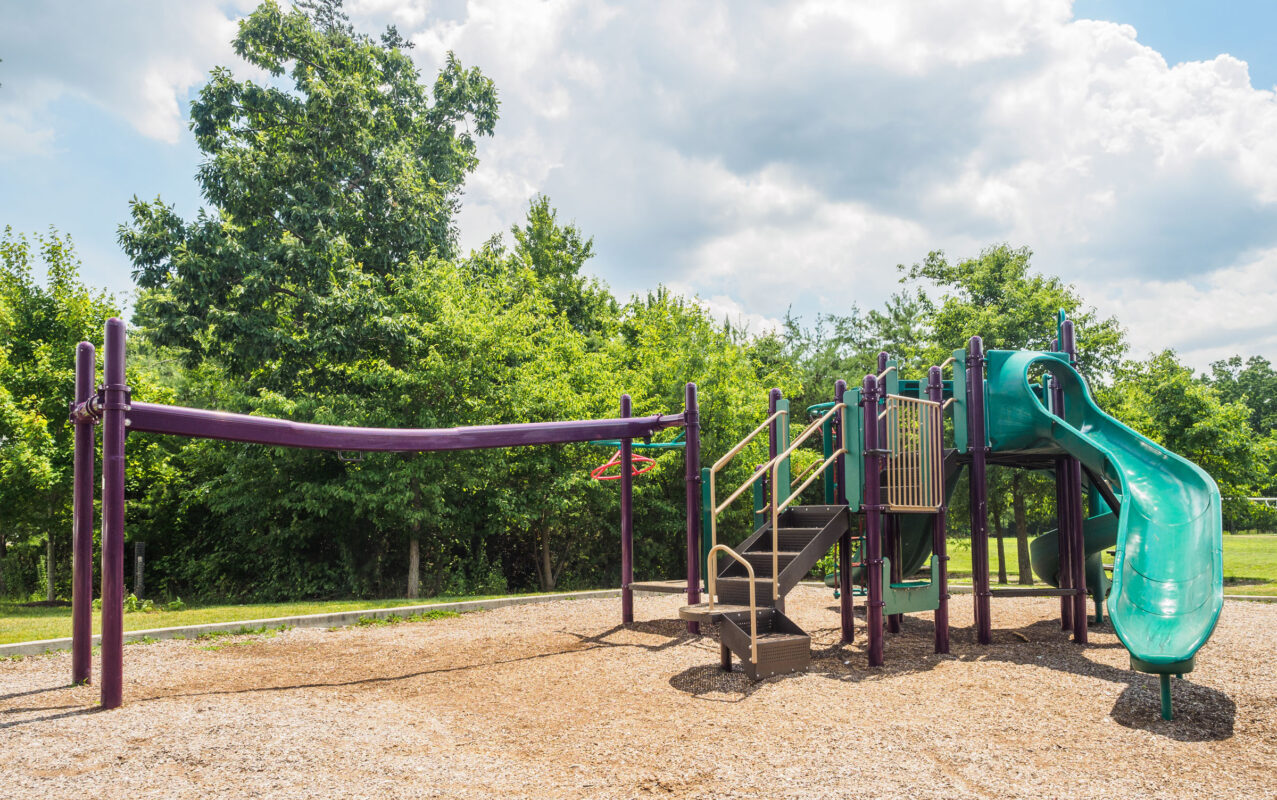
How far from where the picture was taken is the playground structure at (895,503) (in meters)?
6.39

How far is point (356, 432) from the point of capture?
8.10 metres

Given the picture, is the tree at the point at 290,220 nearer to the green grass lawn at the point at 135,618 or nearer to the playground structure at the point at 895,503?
the green grass lawn at the point at 135,618

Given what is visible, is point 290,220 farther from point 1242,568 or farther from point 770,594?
point 1242,568

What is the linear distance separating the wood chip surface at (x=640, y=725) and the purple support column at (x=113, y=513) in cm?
32

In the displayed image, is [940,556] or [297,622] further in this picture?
[297,622]

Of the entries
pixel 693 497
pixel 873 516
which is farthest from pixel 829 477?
pixel 873 516

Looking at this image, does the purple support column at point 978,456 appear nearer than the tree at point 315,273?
Yes

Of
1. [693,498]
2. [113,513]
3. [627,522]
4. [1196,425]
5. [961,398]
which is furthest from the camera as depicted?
[1196,425]

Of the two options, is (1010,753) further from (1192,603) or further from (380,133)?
(380,133)

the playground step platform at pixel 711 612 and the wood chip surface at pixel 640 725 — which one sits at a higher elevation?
the playground step platform at pixel 711 612

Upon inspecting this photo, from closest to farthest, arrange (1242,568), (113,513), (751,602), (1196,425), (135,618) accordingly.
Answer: (113,513) < (751,602) < (135,618) < (1196,425) < (1242,568)

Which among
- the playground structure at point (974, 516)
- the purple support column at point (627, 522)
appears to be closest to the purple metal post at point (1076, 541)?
the playground structure at point (974, 516)

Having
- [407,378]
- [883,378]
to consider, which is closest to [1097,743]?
[883,378]

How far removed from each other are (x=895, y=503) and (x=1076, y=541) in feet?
7.86
